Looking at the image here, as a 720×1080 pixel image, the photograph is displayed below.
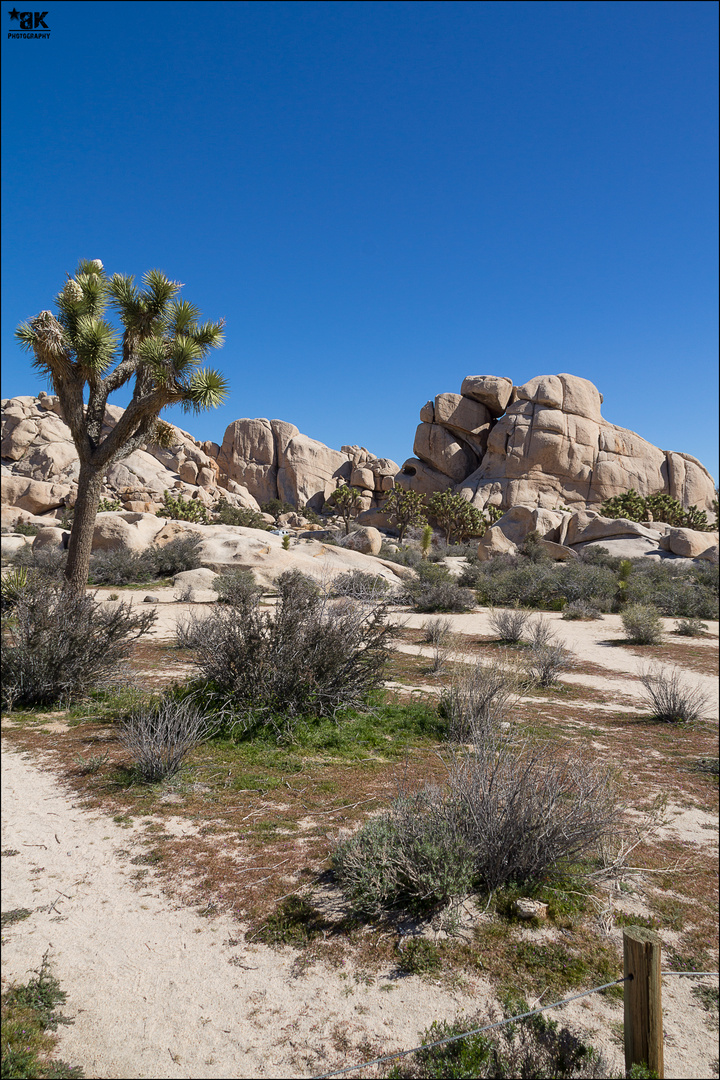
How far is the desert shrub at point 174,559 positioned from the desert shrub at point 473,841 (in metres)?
18.1

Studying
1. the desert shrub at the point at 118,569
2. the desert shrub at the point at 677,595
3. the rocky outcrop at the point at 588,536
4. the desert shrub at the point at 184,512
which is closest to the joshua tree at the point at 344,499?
the rocky outcrop at the point at 588,536

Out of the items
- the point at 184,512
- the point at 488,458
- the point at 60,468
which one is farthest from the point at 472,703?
the point at 488,458

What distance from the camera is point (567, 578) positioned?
22125mm

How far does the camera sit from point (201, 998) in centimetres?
274

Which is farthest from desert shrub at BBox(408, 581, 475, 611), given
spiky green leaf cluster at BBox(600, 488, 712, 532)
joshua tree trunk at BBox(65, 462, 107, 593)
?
spiky green leaf cluster at BBox(600, 488, 712, 532)

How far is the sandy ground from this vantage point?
2443 mm

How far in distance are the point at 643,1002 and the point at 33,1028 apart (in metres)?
2.52

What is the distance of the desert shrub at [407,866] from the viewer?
11.1 feet

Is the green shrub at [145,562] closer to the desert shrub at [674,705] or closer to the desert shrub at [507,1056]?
the desert shrub at [674,705]

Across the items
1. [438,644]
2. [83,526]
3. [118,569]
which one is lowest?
[438,644]

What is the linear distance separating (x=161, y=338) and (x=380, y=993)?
13.1 metres

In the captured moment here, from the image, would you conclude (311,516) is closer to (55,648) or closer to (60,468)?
(60,468)

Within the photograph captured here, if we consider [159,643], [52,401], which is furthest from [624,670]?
[52,401]

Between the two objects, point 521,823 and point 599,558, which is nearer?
point 521,823
